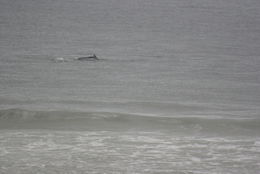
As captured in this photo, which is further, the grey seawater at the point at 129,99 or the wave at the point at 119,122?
the wave at the point at 119,122

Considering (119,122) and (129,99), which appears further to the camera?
(129,99)

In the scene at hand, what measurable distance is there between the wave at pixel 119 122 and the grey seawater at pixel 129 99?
0.03m

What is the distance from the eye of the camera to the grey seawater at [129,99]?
1188cm

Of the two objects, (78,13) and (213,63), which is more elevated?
(78,13)

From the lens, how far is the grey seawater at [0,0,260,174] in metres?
11.9

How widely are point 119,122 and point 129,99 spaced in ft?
14.7

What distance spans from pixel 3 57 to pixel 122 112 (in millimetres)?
15297

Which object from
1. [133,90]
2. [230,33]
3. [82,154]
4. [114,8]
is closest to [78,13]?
[114,8]

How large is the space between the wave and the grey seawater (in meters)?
0.03

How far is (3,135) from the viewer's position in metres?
13.8

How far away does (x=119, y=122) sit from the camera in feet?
52.7

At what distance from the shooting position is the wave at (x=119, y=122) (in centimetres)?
1525

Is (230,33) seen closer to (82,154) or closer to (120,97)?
(120,97)

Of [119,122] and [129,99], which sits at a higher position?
[129,99]
